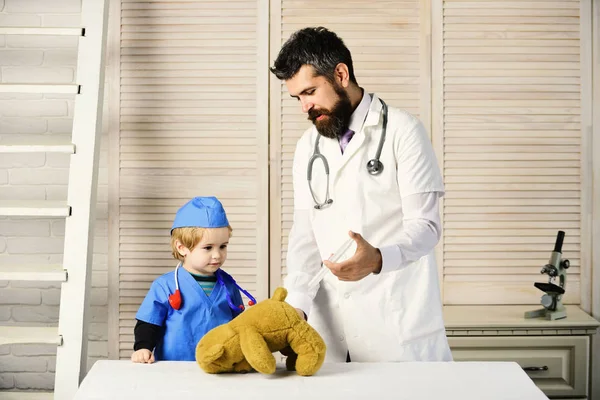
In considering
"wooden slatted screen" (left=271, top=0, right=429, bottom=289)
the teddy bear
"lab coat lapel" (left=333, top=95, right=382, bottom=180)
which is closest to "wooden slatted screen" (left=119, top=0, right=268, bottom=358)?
"wooden slatted screen" (left=271, top=0, right=429, bottom=289)

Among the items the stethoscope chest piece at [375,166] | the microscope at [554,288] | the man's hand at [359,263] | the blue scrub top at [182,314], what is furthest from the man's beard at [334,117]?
the microscope at [554,288]

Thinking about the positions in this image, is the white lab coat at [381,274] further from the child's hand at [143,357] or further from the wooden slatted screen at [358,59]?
the wooden slatted screen at [358,59]

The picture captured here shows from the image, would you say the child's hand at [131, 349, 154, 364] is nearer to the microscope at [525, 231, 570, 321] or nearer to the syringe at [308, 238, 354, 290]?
the syringe at [308, 238, 354, 290]

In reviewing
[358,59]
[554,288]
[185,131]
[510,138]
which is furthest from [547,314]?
[185,131]

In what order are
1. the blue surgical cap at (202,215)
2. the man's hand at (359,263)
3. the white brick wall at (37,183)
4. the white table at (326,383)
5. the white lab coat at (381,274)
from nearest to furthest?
the white table at (326,383), the man's hand at (359,263), the white lab coat at (381,274), the blue surgical cap at (202,215), the white brick wall at (37,183)

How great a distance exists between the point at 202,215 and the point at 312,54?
0.54 metres

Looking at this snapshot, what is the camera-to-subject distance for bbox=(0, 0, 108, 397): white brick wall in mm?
2951

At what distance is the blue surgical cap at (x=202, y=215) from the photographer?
2.14 meters

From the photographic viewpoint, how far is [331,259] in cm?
184

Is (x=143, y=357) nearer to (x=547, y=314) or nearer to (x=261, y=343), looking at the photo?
(x=261, y=343)

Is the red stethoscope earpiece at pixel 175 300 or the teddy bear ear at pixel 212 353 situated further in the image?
the red stethoscope earpiece at pixel 175 300

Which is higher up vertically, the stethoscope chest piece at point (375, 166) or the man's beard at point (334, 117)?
the man's beard at point (334, 117)

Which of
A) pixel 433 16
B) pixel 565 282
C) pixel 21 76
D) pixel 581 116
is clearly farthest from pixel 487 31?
pixel 21 76

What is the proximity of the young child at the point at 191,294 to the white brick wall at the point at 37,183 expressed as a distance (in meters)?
0.93
